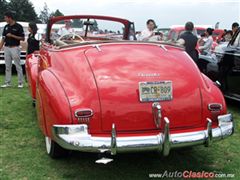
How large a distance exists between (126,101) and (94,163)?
3.22 ft

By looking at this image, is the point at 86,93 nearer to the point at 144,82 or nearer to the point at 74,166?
the point at 144,82

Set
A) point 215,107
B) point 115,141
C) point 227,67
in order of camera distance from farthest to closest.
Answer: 1. point 227,67
2. point 215,107
3. point 115,141

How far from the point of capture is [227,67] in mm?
7016

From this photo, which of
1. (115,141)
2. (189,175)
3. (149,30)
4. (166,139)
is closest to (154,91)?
(166,139)

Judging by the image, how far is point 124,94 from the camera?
3730mm

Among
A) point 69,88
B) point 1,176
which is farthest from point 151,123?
point 1,176

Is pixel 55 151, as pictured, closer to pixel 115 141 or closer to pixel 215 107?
pixel 115 141

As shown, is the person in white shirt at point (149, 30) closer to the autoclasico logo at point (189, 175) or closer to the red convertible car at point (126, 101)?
the red convertible car at point (126, 101)

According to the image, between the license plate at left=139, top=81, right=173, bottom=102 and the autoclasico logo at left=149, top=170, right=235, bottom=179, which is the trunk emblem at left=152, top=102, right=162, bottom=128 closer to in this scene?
the license plate at left=139, top=81, right=173, bottom=102

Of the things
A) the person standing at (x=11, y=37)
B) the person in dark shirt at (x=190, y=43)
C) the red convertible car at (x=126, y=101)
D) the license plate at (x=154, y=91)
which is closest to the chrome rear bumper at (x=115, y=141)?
the red convertible car at (x=126, y=101)

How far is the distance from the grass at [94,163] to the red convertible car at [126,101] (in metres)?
0.27

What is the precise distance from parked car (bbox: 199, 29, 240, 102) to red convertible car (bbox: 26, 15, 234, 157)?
8.63 ft

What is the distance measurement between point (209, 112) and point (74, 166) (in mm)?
1519

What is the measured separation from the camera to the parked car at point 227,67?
6730 millimetres
